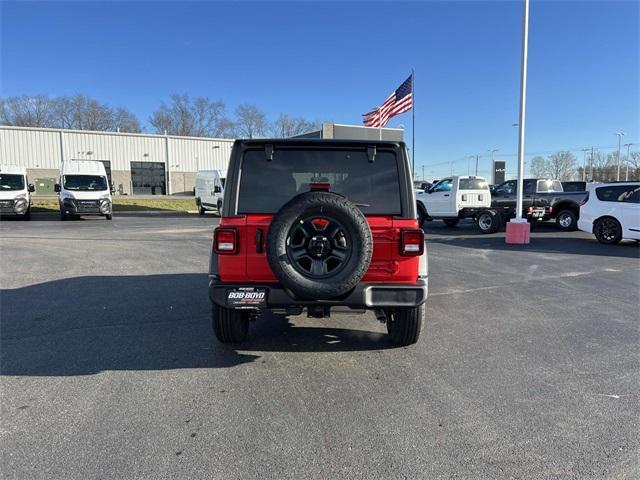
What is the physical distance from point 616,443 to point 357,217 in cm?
228

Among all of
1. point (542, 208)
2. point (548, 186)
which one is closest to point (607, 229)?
point (542, 208)

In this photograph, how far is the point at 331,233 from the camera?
3709 mm

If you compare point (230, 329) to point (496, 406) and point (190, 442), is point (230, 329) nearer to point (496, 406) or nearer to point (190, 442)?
point (190, 442)

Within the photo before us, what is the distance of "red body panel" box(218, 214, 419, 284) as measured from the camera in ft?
12.7

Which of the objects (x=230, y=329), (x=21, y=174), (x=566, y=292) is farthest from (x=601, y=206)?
(x=21, y=174)

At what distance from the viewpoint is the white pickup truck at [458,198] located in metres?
17.0

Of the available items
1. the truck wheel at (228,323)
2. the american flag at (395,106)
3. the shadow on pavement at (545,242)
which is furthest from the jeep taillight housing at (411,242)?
the american flag at (395,106)

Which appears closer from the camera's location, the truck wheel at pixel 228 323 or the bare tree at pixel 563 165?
the truck wheel at pixel 228 323

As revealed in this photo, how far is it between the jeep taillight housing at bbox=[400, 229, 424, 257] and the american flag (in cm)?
1716

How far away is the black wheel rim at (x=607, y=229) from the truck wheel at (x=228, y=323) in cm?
1191

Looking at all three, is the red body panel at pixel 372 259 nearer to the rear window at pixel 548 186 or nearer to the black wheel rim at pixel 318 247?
the black wheel rim at pixel 318 247

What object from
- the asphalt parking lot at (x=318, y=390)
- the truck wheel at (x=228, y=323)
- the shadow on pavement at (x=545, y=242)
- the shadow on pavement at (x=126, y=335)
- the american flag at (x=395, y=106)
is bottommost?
the asphalt parking lot at (x=318, y=390)

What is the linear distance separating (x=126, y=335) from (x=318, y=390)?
2461 millimetres

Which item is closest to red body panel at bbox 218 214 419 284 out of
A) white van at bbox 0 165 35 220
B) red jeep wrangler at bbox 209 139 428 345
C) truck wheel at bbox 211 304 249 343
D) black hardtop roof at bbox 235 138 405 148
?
red jeep wrangler at bbox 209 139 428 345
